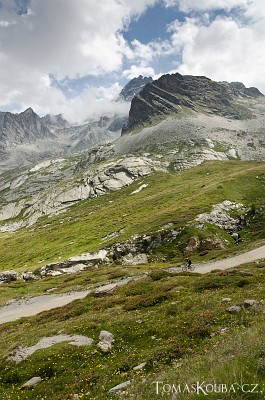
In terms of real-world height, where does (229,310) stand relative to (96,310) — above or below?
above

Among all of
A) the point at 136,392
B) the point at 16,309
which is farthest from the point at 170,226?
the point at 136,392

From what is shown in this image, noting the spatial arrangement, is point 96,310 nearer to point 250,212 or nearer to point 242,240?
point 242,240

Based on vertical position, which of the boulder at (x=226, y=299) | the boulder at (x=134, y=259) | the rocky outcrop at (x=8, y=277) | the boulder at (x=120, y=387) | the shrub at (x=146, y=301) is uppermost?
the boulder at (x=120, y=387)

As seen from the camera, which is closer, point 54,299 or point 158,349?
point 158,349

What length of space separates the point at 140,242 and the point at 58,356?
66208 mm

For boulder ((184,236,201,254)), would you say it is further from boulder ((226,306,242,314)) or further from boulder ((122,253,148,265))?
boulder ((226,306,242,314))

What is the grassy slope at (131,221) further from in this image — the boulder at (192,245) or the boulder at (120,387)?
the boulder at (120,387)

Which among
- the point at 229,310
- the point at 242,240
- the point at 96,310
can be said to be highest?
the point at 229,310

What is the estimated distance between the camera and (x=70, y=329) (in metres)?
24.9

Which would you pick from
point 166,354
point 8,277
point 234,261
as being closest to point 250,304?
point 166,354

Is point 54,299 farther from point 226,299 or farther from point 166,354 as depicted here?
point 166,354

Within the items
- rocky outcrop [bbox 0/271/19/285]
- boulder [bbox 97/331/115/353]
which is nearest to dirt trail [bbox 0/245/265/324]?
boulder [bbox 97/331/115/353]

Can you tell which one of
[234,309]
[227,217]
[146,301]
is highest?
[234,309]

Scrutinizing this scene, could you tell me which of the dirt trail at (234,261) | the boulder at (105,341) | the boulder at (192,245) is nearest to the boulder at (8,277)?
the boulder at (192,245)
